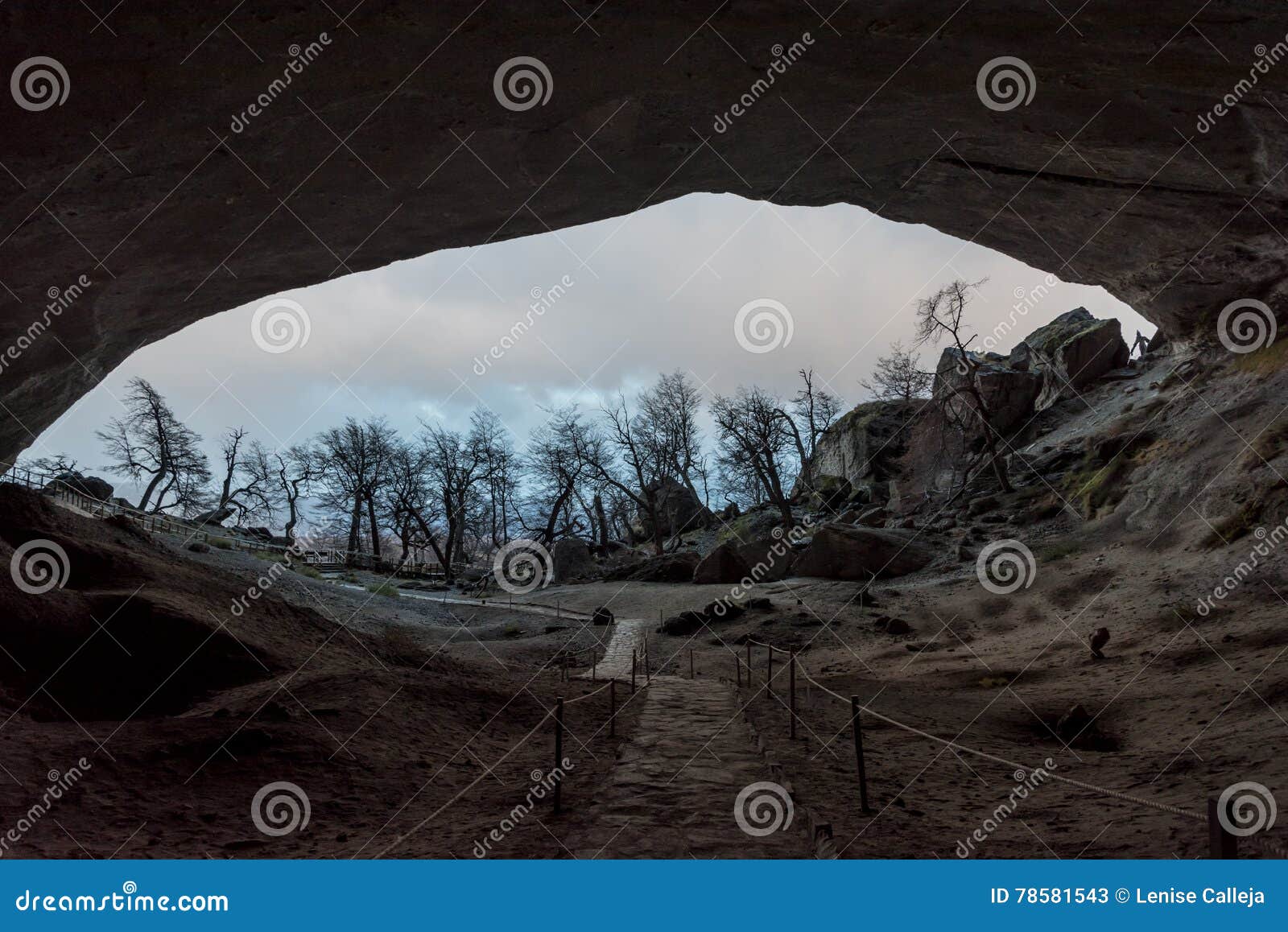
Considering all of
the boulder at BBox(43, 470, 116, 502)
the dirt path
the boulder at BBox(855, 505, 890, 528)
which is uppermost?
the boulder at BBox(855, 505, 890, 528)

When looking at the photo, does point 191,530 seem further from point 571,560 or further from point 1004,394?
point 1004,394

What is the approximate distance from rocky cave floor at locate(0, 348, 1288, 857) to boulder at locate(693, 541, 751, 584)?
7.96 metres

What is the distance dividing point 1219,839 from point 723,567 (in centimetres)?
2301

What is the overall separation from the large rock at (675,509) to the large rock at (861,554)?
21.2 m

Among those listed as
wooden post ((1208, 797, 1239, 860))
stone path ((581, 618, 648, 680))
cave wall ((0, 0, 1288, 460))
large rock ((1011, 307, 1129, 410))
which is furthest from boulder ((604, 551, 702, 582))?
wooden post ((1208, 797, 1239, 860))

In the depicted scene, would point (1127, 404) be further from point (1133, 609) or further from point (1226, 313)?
point (1133, 609)

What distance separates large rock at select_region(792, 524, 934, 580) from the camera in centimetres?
2092

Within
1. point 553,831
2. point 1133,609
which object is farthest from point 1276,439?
point 553,831

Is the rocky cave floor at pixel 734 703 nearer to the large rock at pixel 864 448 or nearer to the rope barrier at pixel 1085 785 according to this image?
the rope barrier at pixel 1085 785

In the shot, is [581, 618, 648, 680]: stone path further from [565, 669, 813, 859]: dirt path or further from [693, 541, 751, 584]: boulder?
[565, 669, 813, 859]: dirt path

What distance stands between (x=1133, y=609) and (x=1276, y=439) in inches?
184

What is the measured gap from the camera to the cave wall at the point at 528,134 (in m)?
4.95

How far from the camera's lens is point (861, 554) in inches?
843

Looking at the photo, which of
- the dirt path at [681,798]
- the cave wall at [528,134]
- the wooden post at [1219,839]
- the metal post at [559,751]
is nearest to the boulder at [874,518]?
the cave wall at [528,134]
